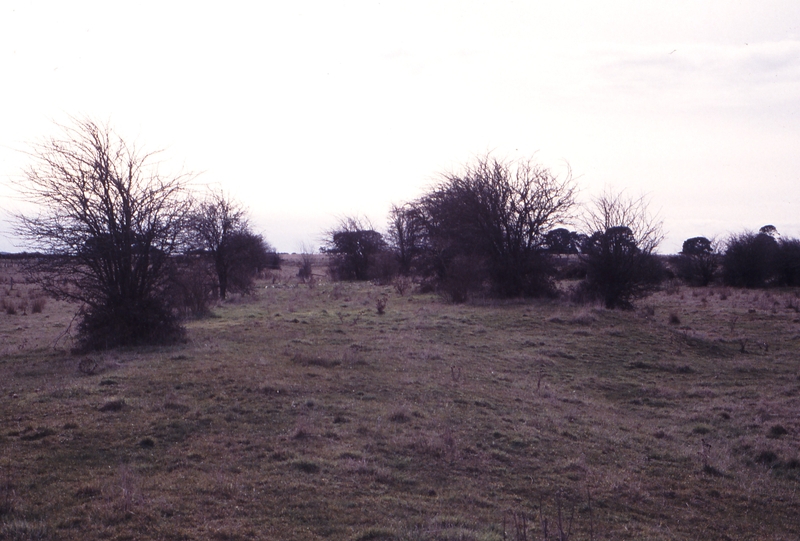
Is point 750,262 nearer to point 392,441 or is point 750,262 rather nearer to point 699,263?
point 699,263

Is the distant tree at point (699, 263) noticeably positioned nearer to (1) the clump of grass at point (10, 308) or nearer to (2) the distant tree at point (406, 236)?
(2) the distant tree at point (406, 236)

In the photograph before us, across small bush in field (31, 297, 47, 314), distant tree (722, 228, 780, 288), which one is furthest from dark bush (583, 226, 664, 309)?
small bush in field (31, 297, 47, 314)

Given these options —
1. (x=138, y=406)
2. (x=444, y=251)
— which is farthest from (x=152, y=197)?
(x=444, y=251)

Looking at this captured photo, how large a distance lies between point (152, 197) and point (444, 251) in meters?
19.5

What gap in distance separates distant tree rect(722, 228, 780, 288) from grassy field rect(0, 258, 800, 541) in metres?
27.7

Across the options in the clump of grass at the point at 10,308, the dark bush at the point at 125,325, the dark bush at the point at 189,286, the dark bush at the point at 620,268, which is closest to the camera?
the dark bush at the point at 125,325

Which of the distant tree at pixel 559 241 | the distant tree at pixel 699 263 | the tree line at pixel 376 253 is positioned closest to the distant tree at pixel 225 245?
the tree line at pixel 376 253

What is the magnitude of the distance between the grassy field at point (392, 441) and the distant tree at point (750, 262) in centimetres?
2769

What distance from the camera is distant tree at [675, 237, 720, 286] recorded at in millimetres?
42125

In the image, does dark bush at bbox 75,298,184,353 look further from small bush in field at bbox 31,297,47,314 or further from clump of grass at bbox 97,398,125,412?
small bush in field at bbox 31,297,47,314

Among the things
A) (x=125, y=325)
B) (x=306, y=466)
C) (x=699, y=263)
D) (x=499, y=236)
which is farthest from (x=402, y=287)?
(x=306, y=466)

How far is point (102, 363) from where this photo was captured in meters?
11.3

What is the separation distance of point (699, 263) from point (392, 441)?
4125 cm

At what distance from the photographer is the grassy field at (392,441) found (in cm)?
509
